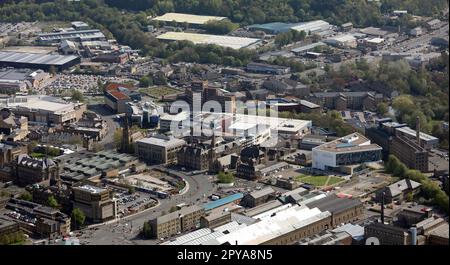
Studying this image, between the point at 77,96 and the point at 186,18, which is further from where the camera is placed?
the point at 186,18

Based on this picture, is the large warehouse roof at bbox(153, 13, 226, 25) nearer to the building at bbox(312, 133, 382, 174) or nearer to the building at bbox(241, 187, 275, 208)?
the building at bbox(312, 133, 382, 174)

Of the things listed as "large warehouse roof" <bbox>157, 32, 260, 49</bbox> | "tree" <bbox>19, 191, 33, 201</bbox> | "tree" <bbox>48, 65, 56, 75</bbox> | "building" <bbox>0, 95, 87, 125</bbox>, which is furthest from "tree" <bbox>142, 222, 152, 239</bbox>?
"large warehouse roof" <bbox>157, 32, 260, 49</bbox>

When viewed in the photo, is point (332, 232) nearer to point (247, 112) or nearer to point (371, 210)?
point (371, 210)

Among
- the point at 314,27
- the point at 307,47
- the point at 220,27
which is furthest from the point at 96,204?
the point at 314,27

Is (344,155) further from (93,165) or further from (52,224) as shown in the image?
(52,224)

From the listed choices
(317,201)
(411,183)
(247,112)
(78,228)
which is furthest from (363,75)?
(78,228)

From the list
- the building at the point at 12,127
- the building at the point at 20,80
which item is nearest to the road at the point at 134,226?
the building at the point at 12,127
